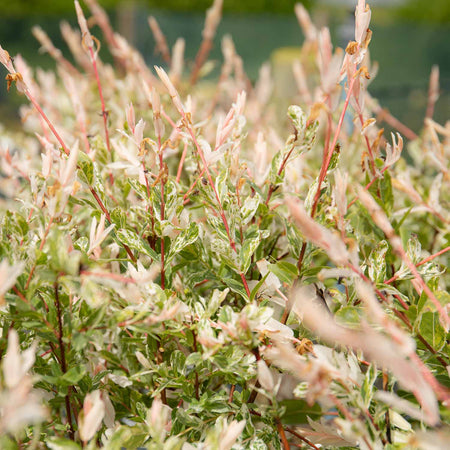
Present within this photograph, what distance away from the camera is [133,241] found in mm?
477

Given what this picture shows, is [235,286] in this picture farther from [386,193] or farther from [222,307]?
[386,193]

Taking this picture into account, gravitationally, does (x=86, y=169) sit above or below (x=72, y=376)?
above

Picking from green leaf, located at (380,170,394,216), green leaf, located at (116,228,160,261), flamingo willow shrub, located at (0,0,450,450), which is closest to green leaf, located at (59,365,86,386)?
flamingo willow shrub, located at (0,0,450,450)

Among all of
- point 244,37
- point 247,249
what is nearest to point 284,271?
point 247,249

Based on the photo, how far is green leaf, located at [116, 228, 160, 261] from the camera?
0.47 m

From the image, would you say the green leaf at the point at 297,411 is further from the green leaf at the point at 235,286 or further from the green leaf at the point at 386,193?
the green leaf at the point at 386,193

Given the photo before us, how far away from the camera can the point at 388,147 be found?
0.51 m

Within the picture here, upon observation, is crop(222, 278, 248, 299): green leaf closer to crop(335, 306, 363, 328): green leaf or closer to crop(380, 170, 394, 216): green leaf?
crop(335, 306, 363, 328): green leaf

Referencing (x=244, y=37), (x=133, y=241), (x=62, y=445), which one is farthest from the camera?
(x=244, y=37)

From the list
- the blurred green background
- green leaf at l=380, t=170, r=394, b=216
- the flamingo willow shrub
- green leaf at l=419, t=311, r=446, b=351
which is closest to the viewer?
the flamingo willow shrub

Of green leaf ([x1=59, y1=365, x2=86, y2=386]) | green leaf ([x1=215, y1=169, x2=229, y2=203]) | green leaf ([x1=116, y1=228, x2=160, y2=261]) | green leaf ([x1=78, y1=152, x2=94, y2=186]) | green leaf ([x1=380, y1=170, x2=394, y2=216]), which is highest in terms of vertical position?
green leaf ([x1=78, y1=152, x2=94, y2=186])

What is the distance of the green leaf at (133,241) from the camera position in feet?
1.55

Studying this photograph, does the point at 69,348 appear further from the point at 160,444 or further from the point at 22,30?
the point at 22,30

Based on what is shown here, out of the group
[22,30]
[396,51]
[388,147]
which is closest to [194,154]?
[388,147]
